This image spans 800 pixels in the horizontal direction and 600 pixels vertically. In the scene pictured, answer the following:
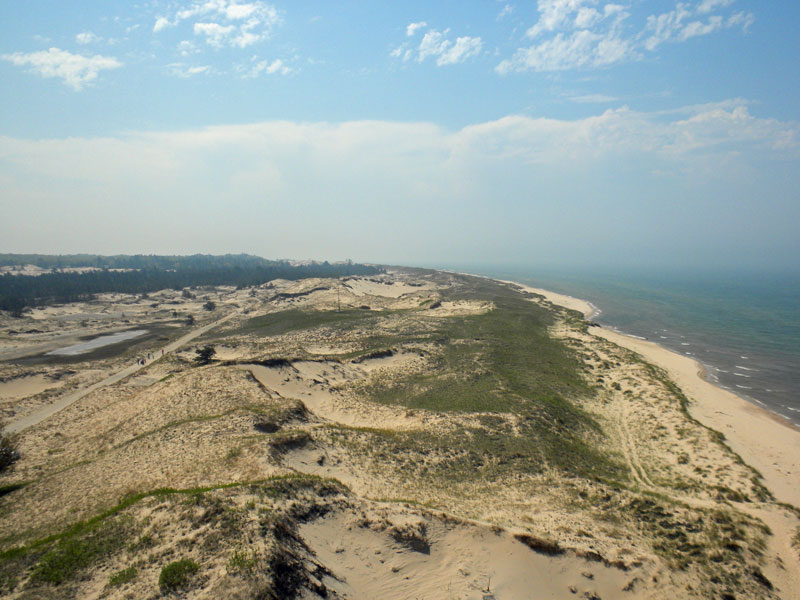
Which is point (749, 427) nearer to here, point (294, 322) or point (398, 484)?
point (398, 484)

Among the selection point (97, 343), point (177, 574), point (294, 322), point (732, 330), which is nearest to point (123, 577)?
point (177, 574)

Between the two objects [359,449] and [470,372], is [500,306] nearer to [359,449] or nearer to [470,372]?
[470,372]

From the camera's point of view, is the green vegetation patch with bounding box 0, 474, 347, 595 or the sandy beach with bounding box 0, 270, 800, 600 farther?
the sandy beach with bounding box 0, 270, 800, 600

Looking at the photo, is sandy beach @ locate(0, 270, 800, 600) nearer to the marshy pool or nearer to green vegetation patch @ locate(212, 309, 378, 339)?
the marshy pool

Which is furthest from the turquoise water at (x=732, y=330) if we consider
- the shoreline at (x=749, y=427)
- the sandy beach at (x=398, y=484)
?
the sandy beach at (x=398, y=484)

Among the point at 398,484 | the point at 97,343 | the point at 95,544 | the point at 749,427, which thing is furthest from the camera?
the point at 97,343

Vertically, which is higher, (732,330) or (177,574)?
(177,574)

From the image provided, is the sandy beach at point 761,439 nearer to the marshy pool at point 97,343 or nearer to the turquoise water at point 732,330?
the turquoise water at point 732,330

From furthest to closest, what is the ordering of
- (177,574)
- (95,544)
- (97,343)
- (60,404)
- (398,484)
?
(97,343), (60,404), (398,484), (95,544), (177,574)

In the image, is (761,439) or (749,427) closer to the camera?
(761,439)

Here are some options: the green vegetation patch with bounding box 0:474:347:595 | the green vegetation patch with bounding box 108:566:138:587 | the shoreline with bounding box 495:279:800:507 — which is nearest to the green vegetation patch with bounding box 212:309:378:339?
the shoreline with bounding box 495:279:800:507
